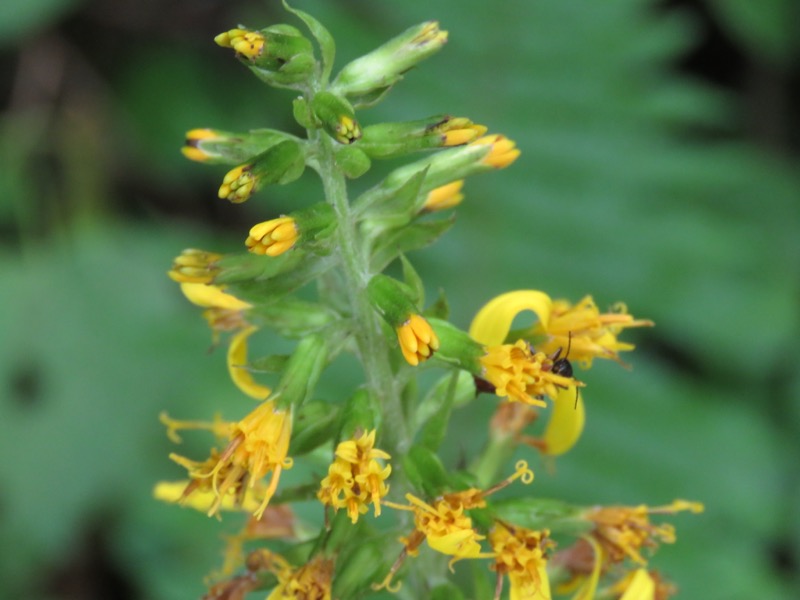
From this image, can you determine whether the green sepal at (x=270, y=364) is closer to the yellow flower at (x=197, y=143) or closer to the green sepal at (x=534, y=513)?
the yellow flower at (x=197, y=143)

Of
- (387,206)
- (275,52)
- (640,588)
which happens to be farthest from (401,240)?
(640,588)

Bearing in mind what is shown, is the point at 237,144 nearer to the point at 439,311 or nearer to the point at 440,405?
the point at 439,311

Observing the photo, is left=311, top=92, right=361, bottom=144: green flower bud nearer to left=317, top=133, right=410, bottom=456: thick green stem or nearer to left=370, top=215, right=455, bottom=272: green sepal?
left=317, top=133, right=410, bottom=456: thick green stem

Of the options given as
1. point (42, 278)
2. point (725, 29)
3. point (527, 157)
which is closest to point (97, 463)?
point (42, 278)

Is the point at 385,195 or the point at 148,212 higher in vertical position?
the point at 385,195

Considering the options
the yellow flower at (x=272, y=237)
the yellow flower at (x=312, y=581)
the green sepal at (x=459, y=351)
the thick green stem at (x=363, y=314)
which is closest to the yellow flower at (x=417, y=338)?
the green sepal at (x=459, y=351)

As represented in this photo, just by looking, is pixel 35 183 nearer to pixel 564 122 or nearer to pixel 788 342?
pixel 564 122
